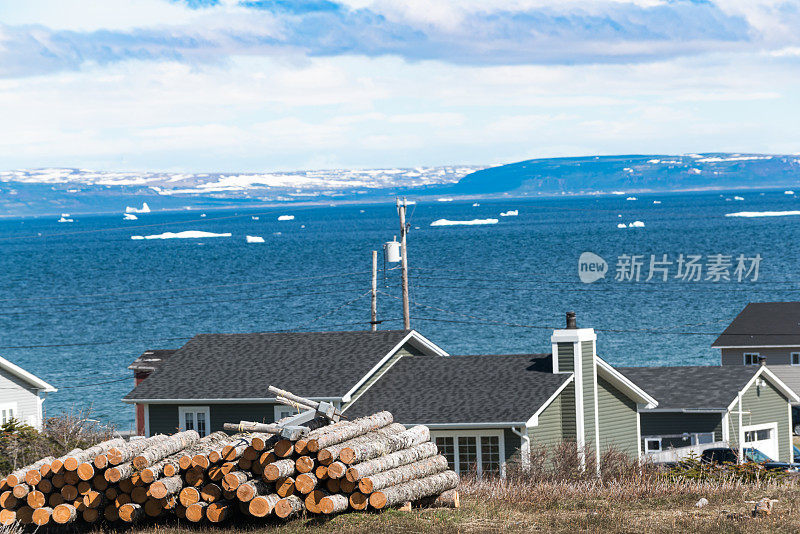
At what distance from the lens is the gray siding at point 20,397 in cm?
3869

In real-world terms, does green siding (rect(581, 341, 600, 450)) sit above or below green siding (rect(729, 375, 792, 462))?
above

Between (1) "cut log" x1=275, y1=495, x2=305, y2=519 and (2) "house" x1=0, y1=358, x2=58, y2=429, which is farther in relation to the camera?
(2) "house" x1=0, y1=358, x2=58, y2=429

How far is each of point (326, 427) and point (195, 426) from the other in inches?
560

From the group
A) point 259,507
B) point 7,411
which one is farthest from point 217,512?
point 7,411

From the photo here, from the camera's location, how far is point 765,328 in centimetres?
5225

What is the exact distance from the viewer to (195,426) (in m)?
30.7

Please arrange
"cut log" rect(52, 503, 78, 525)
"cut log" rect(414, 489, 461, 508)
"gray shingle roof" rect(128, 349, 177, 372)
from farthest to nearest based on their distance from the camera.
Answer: "gray shingle roof" rect(128, 349, 177, 372) < "cut log" rect(414, 489, 461, 508) < "cut log" rect(52, 503, 78, 525)

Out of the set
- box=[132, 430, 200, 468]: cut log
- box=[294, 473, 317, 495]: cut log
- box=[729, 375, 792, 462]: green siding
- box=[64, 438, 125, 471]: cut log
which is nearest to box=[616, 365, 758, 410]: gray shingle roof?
box=[729, 375, 792, 462]: green siding

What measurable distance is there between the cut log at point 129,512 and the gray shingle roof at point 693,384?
22.1m

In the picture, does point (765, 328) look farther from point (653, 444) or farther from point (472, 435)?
point (472, 435)

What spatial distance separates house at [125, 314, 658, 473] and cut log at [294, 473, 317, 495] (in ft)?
36.1

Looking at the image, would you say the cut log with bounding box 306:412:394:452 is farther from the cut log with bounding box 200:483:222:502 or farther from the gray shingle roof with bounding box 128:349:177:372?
the gray shingle roof with bounding box 128:349:177:372

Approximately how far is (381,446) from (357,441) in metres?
0.40

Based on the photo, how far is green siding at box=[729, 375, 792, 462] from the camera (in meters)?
36.8
